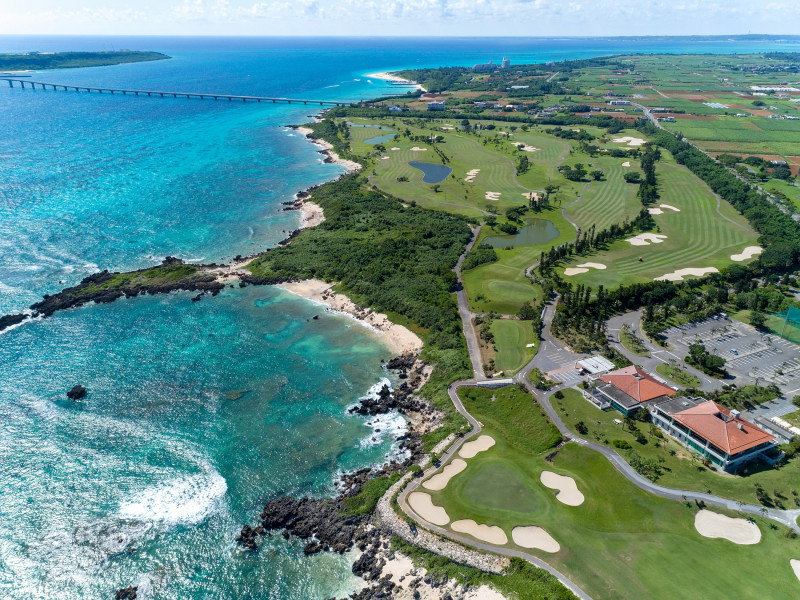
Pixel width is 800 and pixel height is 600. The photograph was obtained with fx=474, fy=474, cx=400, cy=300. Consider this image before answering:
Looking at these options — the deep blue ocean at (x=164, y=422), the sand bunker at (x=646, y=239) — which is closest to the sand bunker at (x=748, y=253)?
the sand bunker at (x=646, y=239)

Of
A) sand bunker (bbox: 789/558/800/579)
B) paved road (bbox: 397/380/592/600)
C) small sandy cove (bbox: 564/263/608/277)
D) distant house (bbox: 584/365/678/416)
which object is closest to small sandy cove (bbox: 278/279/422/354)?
paved road (bbox: 397/380/592/600)

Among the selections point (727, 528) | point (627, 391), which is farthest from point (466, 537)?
point (627, 391)

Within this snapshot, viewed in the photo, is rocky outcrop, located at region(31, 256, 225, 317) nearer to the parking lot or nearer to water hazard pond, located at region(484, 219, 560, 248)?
water hazard pond, located at region(484, 219, 560, 248)

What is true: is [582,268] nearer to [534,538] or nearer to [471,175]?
[534,538]

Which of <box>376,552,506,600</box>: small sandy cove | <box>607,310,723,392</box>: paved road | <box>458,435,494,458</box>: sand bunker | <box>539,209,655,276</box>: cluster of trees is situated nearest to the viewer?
<box>376,552,506,600</box>: small sandy cove

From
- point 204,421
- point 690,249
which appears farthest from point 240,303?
point 690,249

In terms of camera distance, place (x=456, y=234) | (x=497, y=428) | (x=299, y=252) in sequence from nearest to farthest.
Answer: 1. (x=497, y=428)
2. (x=299, y=252)
3. (x=456, y=234)

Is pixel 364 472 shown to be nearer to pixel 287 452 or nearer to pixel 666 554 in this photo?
pixel 287 452
